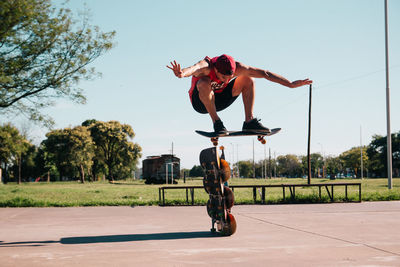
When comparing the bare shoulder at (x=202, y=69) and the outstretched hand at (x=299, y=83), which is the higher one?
the bare shoulder at (x=202, y=69)

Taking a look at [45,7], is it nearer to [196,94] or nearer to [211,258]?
[196,94]

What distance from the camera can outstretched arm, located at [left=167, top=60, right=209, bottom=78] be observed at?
5172 millimetres

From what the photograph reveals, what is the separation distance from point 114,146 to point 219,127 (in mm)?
61435

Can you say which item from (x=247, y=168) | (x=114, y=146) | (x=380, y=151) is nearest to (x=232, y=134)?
(x=114, y=146)

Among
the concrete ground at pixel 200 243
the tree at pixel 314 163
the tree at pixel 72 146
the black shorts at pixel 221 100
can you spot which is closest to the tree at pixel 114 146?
the tree at pixel 72 146

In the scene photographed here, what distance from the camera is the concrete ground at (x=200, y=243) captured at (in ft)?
13.9

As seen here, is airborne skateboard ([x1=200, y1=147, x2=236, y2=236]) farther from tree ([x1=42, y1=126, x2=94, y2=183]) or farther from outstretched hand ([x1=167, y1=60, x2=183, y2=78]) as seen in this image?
tree ([x1=42, y1=126, x2=94, y2=183])

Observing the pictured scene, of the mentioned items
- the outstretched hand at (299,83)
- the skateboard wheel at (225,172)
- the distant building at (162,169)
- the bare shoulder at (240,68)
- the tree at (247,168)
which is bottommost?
the tree at (247,168)

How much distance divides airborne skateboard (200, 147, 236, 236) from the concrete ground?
1.18 feet

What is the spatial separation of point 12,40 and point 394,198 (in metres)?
17.0

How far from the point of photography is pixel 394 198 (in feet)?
51.0

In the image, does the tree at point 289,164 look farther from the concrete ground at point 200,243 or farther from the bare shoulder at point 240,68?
the bare shoulder at point 240,68

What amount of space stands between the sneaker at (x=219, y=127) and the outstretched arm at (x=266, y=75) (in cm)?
97

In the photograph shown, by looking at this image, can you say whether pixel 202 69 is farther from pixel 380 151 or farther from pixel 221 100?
pixel 380 151
